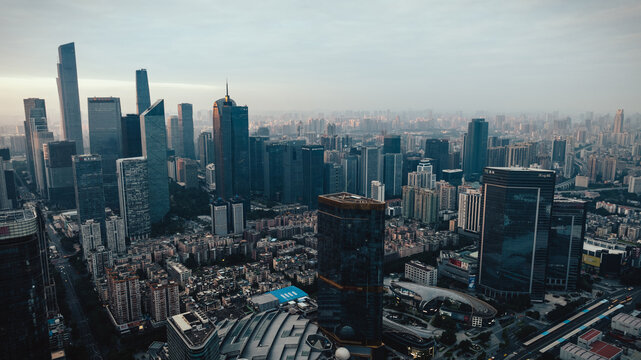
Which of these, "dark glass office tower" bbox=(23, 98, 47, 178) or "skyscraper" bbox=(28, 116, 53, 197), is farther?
"dark glass office tower" bbox=(23, 98, 47, 178)

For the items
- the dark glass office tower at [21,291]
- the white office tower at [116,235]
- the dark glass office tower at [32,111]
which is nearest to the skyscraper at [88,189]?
the white office tower at [116,235]

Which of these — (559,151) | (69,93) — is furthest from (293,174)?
(559,151)

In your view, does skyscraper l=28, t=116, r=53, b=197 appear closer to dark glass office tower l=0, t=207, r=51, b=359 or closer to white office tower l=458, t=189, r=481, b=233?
dark glass office tower l=0, t=207, r=51, b=359

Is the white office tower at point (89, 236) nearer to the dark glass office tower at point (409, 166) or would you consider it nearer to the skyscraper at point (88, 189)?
the skyscraper at point (88, 189)

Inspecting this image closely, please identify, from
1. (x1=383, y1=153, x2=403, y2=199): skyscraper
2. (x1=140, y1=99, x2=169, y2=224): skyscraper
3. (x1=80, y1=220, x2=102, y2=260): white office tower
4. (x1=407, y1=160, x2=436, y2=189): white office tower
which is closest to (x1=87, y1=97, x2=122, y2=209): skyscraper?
(x1=140, y1=99, x2=169, y2=224): skyscraper

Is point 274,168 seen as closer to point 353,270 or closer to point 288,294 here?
point 288,294

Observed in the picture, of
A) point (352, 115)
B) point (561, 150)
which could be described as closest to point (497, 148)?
point (561, 150)
